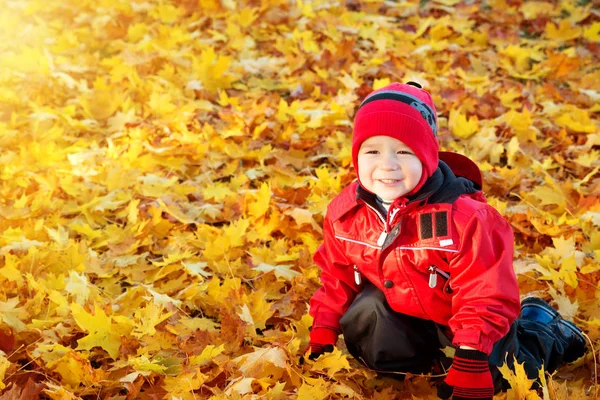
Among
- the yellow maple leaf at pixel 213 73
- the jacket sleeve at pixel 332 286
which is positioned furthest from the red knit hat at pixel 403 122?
the yellow maple leaf at pixel 213 73

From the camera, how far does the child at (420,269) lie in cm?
192

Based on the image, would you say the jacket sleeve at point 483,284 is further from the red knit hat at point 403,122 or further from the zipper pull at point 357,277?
the zipper pull at point 357,277

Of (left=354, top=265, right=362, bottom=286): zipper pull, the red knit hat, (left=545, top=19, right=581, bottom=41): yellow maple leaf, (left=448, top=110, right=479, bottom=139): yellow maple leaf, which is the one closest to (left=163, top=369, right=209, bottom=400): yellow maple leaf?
(left=354, top=265, right=362, bottom=286): zipper pull

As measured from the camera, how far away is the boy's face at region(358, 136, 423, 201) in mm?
2004

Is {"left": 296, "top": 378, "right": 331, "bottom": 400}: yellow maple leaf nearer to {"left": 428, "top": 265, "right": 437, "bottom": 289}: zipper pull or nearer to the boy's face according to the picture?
{"left": 428, "top": 265, "right": 437, "bottom": 289}: zipper pull

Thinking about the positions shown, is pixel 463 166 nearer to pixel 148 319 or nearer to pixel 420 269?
pixel 420 269

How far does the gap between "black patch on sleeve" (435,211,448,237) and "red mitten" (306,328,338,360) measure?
55 cm

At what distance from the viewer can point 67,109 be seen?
412 centimetres

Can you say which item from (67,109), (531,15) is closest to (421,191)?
(67,109)

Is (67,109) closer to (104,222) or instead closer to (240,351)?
(104,222)

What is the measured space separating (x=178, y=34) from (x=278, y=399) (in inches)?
150

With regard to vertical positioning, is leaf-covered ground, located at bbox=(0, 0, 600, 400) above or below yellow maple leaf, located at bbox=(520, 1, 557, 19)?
above

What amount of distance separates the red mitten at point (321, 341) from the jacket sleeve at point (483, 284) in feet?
1.54

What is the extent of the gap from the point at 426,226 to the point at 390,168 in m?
0.21
